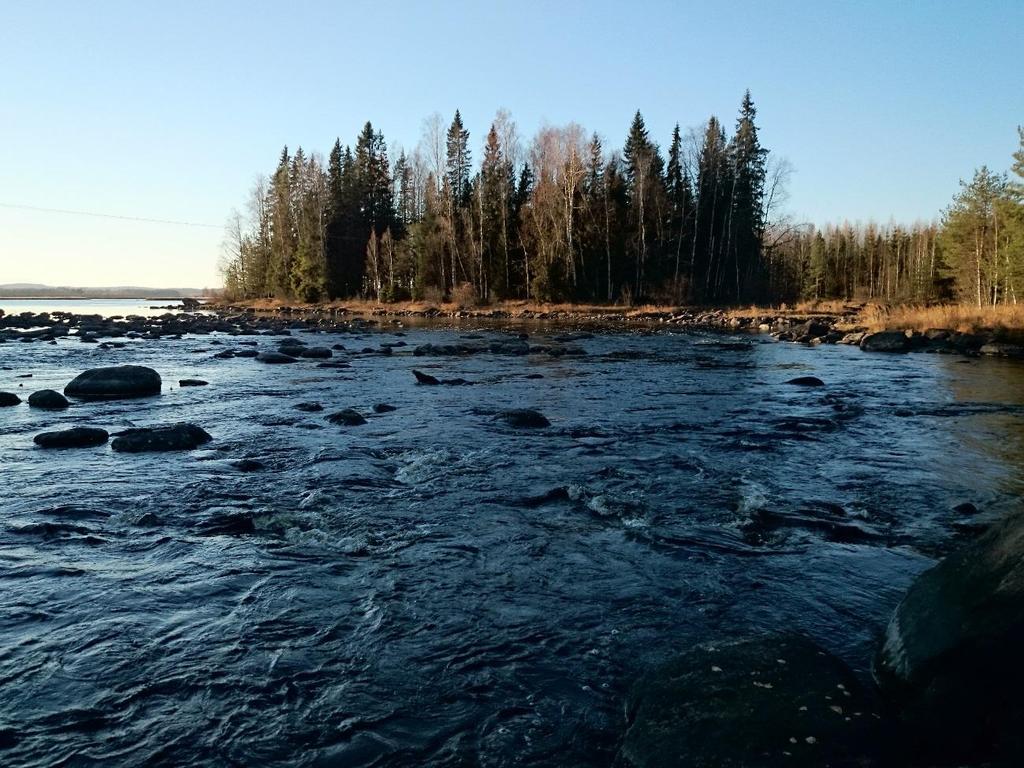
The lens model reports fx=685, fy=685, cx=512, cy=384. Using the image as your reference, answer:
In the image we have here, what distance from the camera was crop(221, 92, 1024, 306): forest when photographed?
53469mm

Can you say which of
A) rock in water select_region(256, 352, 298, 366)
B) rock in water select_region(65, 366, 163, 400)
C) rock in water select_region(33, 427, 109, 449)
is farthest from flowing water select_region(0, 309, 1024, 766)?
rock in water select_region(256, 352, 298, 366)

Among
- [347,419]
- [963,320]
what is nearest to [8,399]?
[347,419]

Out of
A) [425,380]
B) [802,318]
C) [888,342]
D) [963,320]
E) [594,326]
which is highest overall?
[802,318]

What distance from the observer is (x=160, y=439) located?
1027 cm

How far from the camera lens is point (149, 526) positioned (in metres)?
6.80

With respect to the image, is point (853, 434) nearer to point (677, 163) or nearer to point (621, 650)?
point (621, 650)

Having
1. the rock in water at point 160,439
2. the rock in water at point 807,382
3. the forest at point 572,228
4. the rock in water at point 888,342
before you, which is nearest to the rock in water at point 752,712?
the rock in water at point 160,439

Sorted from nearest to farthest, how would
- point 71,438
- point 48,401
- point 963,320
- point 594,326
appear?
point 71,438
point 48,401
point 963,320
point 594,326

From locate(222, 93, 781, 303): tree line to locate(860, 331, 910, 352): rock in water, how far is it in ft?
86.6

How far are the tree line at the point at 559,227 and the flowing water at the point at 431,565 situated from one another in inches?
1675

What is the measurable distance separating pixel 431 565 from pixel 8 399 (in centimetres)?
1280

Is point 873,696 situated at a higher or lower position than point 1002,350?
lower

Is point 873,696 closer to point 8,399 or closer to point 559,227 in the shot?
point 8,399

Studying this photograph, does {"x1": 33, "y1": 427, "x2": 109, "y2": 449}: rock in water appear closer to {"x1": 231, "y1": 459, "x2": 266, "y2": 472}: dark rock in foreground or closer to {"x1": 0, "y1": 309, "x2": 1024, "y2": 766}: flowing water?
{"x1": 0, "y1": 309, "x2": 1024, "y2": 766}: flowing water
